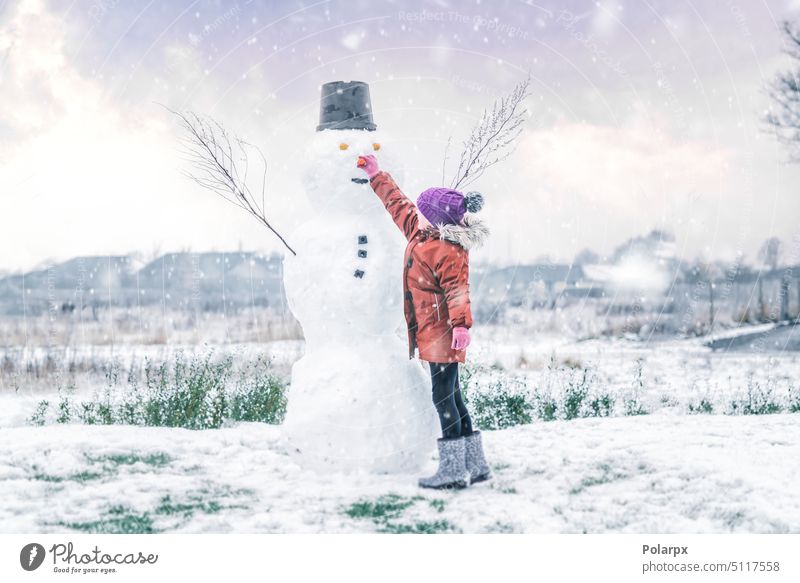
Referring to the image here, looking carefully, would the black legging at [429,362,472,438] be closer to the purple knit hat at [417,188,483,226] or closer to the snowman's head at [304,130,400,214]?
the purple knit hat at [417,188,483,226]

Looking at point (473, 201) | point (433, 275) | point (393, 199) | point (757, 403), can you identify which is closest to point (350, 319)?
point (433, 275)

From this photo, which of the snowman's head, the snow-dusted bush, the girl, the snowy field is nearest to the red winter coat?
the girl

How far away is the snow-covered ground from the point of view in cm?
382

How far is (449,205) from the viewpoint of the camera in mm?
4285

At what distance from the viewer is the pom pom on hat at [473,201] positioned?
14.1 feet

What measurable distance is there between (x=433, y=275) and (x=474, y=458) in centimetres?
105

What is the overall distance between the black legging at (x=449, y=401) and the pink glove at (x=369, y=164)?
110cm

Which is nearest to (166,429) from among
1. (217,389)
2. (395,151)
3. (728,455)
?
(217,389)

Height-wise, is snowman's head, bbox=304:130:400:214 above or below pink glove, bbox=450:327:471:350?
above

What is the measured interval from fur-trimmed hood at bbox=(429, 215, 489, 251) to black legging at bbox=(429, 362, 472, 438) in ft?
2.16

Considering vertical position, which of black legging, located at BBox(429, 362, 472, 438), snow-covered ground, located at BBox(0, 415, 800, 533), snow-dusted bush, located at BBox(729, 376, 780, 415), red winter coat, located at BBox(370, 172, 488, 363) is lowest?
snow-covered ground, located at BBox(0, 415, 800, 533)

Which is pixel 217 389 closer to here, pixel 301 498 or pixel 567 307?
pixel 301 498

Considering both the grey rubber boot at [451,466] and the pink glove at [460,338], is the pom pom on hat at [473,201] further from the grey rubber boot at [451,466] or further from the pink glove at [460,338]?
the grey rubber boot at [451,466]

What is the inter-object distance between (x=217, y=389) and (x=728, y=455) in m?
3.69
